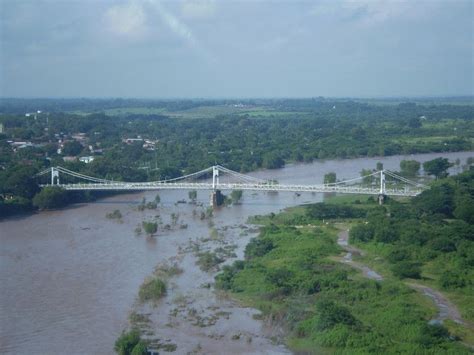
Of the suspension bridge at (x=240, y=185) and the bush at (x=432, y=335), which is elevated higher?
the suspension bridge at (x=240, y=185)

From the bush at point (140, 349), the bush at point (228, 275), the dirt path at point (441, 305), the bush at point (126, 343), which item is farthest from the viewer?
the bush at point (228, 275)

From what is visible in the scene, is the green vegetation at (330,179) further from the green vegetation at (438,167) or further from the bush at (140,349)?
the bush at (140,349)

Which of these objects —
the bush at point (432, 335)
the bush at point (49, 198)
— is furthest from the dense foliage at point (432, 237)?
the bush at point (49, 198)

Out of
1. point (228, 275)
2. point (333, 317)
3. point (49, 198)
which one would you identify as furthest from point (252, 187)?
point (333, 317)

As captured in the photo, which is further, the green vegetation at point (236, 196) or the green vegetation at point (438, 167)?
the green vegetation at point (438, 167)

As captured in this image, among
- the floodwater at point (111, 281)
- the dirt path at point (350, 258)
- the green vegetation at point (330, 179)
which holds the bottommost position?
the floodwater at point (111, 281)

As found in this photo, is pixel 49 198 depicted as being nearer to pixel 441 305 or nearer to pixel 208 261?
pixel 208 261
